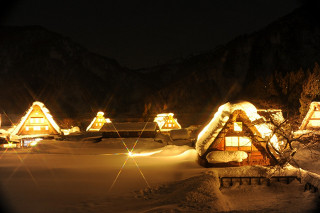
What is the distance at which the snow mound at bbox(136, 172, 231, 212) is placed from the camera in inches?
358

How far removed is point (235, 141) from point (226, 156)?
146 centimetres

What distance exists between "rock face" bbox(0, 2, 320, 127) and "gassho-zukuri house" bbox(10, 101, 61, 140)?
2134 inches

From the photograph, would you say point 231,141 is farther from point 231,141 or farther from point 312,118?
point 312,118

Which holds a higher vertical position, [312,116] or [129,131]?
[129,131]

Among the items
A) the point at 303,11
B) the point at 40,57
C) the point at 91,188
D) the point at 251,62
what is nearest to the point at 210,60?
the point at 251,62

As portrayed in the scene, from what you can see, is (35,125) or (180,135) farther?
(180,135)

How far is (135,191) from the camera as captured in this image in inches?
440

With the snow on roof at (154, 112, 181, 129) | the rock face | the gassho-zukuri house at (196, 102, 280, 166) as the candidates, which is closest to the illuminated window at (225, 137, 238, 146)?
the gassho-zukuri house at (196, 102, 280, 166)

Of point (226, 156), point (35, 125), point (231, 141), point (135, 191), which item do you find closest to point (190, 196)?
point (135, 191)

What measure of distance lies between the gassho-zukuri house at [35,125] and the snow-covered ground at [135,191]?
1431 cm

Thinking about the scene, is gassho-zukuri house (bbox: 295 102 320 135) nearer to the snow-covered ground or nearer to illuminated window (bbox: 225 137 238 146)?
illuminated window (bbox: 225 137 238 146)

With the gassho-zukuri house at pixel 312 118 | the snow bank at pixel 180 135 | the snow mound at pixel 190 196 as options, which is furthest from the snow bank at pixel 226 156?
the snow bank at pixel 180 135

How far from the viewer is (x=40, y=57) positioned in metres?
105

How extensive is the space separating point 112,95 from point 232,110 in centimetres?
9843
